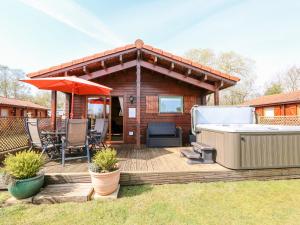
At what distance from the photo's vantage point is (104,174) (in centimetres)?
271

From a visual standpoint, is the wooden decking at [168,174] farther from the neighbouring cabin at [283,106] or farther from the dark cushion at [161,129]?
the neighbouring cabin at [283,106]

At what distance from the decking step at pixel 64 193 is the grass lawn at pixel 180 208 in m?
0.10

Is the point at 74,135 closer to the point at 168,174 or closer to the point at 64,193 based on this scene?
the point at 64,193

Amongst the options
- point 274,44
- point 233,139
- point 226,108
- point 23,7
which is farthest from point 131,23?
point 274,44

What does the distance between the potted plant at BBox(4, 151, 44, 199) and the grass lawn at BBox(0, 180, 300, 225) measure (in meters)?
0.22

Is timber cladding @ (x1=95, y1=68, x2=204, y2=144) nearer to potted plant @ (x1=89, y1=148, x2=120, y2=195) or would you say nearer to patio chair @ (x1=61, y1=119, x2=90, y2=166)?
patio chair @ (x1=61, y1=119, x2=90, y2=166)

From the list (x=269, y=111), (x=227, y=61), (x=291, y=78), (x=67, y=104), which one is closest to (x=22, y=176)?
(x=67, y=104)

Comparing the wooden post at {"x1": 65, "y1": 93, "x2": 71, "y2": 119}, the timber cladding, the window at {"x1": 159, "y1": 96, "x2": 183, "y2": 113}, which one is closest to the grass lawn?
the timber cladding

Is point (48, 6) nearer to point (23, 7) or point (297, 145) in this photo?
point (23, 7)

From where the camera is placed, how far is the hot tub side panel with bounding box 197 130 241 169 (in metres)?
3.36

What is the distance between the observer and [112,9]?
7441mm

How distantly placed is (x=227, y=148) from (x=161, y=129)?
3283 mm

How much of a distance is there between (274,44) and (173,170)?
14946 mm

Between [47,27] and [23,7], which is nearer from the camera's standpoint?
[23,7]
